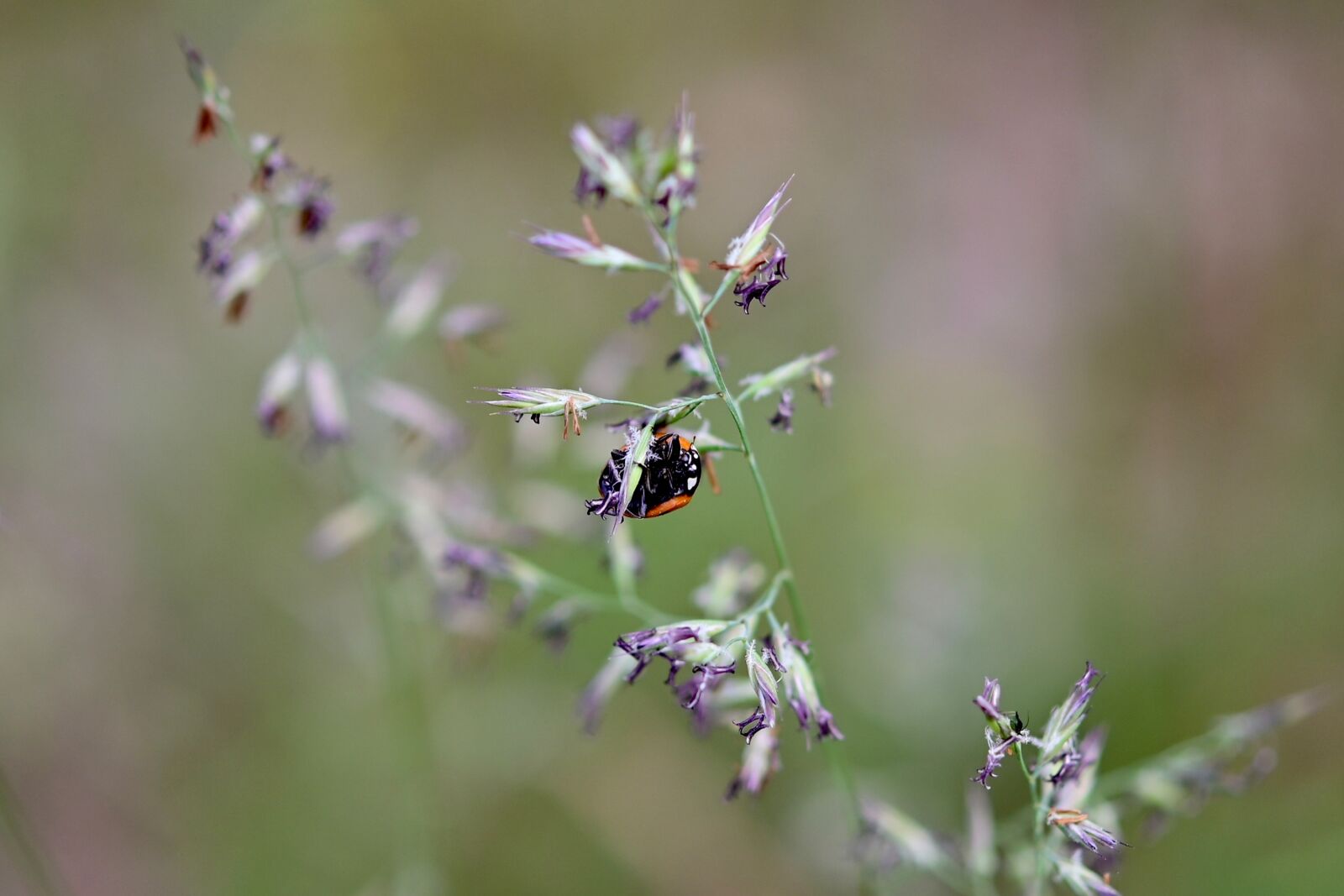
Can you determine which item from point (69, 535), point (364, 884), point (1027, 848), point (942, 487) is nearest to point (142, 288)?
point (69, 535)

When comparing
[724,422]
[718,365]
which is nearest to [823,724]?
[718,365]

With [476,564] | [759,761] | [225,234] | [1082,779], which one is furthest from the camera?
[476,564]

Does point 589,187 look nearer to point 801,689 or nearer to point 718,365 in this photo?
point 718,365

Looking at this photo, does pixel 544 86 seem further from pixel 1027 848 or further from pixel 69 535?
pixel 1027 848

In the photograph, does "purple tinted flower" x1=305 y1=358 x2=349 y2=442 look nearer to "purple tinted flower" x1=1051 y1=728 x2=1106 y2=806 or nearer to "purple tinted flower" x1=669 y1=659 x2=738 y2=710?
"purple tinted flower" x1=669 y1=659 x2=738 y2=710

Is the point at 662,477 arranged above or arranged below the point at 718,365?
below

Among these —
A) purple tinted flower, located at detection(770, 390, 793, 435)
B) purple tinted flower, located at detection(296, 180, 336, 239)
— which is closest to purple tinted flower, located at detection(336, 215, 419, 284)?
purple tinted flower, located at detection(296, 180, 336, 239)
